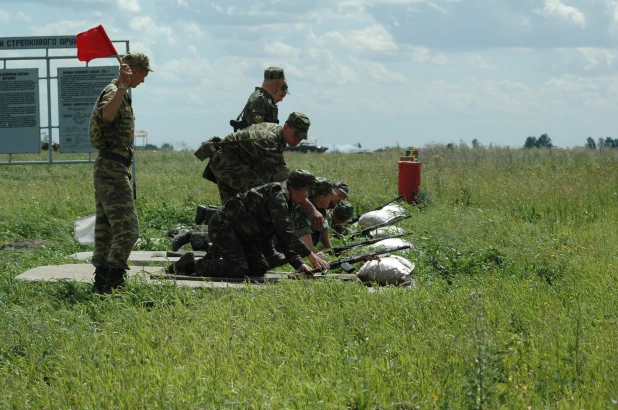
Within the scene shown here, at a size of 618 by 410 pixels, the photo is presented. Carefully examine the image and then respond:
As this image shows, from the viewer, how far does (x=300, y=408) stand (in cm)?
432

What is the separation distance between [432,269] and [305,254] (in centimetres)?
166

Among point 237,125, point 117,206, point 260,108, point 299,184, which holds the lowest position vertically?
point 117,206

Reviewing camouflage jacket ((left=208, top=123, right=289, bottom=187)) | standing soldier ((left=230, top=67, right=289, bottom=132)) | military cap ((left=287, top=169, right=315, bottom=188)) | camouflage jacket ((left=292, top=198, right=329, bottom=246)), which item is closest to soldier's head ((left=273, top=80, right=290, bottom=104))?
standing soldier ((left=230, top=67, right=289, bottom=132))

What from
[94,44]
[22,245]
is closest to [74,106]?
[22,245]

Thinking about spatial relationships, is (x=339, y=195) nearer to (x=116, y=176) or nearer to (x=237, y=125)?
(x=237, y=125)

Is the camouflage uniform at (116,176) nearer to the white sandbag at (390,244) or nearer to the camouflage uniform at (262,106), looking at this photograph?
the camouflage uniform at (262,106)

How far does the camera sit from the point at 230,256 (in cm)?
794

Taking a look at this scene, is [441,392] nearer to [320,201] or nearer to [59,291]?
[59,291]

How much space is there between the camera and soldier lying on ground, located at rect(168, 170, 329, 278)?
753 cm

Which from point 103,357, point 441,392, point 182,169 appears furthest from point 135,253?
point 182,169

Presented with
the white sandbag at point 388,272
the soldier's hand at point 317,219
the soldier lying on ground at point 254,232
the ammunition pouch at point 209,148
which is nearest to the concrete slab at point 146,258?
the soldier lying on ground at point 254,232

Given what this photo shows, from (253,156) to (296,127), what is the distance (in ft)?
2.37

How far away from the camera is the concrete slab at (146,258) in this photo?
926cm

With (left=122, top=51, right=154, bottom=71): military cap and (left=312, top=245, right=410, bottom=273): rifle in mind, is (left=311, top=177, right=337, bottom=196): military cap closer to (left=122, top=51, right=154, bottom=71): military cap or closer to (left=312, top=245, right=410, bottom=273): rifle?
(left=312, top=245, right=410, bottom=273): rifle
